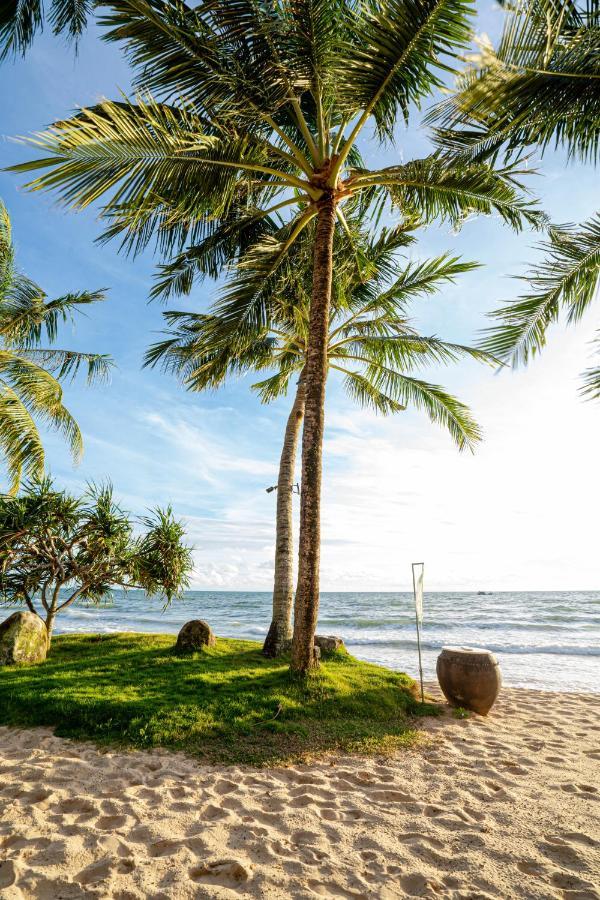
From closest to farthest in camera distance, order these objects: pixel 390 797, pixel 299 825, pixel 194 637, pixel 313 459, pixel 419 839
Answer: pixel 419 839, pixel 299 825, pixel 390 797, pixel 313 459, pixel 194 637

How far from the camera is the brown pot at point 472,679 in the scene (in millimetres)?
5883

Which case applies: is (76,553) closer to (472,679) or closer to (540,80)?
(472,679)

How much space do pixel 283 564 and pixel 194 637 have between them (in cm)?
199

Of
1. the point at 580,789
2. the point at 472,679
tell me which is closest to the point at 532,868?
the point at 580,789

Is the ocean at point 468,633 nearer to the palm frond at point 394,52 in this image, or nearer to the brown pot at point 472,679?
the brown pot at point 472,679

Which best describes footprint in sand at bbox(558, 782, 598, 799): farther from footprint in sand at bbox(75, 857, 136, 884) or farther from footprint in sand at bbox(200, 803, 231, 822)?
footprint in sand at bbox(75, 857, 136, 884)

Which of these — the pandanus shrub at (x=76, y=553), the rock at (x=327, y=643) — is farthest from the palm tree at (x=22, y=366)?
the rock at (x=327, y=643)

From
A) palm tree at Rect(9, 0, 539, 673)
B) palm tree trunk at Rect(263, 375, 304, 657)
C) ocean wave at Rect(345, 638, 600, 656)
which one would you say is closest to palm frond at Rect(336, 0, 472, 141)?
palm tree at Rect(9, 0, 539, 673)

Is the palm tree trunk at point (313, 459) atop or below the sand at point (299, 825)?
atop

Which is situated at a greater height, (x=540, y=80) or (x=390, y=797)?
(x=540, y=80)

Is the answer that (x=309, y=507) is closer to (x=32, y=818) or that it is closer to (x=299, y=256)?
(x=32, y=818)

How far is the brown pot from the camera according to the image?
19.3 ft

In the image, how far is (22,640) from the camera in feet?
24.0

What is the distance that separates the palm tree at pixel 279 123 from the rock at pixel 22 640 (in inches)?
177
